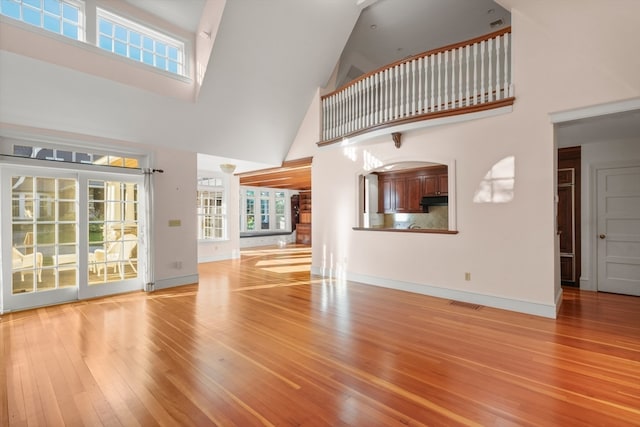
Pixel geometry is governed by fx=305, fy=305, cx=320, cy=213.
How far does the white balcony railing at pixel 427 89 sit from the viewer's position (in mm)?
4082

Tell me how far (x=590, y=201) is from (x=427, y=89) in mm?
3318

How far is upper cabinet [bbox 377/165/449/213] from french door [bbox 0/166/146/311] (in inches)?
221

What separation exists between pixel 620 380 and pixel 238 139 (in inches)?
237

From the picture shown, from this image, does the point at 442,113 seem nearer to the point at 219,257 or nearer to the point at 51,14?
the point at 51,14

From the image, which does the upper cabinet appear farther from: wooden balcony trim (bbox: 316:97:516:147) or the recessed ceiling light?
the recessed ceiling light

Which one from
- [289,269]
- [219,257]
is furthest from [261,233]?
[289,269]

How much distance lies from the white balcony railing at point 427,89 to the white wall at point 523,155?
0.80 feet

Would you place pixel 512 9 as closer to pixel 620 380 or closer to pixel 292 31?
pixel 292 31

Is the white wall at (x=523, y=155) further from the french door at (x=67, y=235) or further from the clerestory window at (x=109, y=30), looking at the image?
the french door at (x=67, y=235)

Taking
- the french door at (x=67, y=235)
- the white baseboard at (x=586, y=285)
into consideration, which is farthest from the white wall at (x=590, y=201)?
the french door at (x=67, y=235)

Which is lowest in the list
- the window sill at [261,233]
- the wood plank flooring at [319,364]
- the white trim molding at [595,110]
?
the wood plank flooring at [319,364]

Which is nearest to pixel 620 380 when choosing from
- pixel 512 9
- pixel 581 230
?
pixel 581 230

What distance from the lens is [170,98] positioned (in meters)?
4.64

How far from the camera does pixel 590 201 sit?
198 inches
